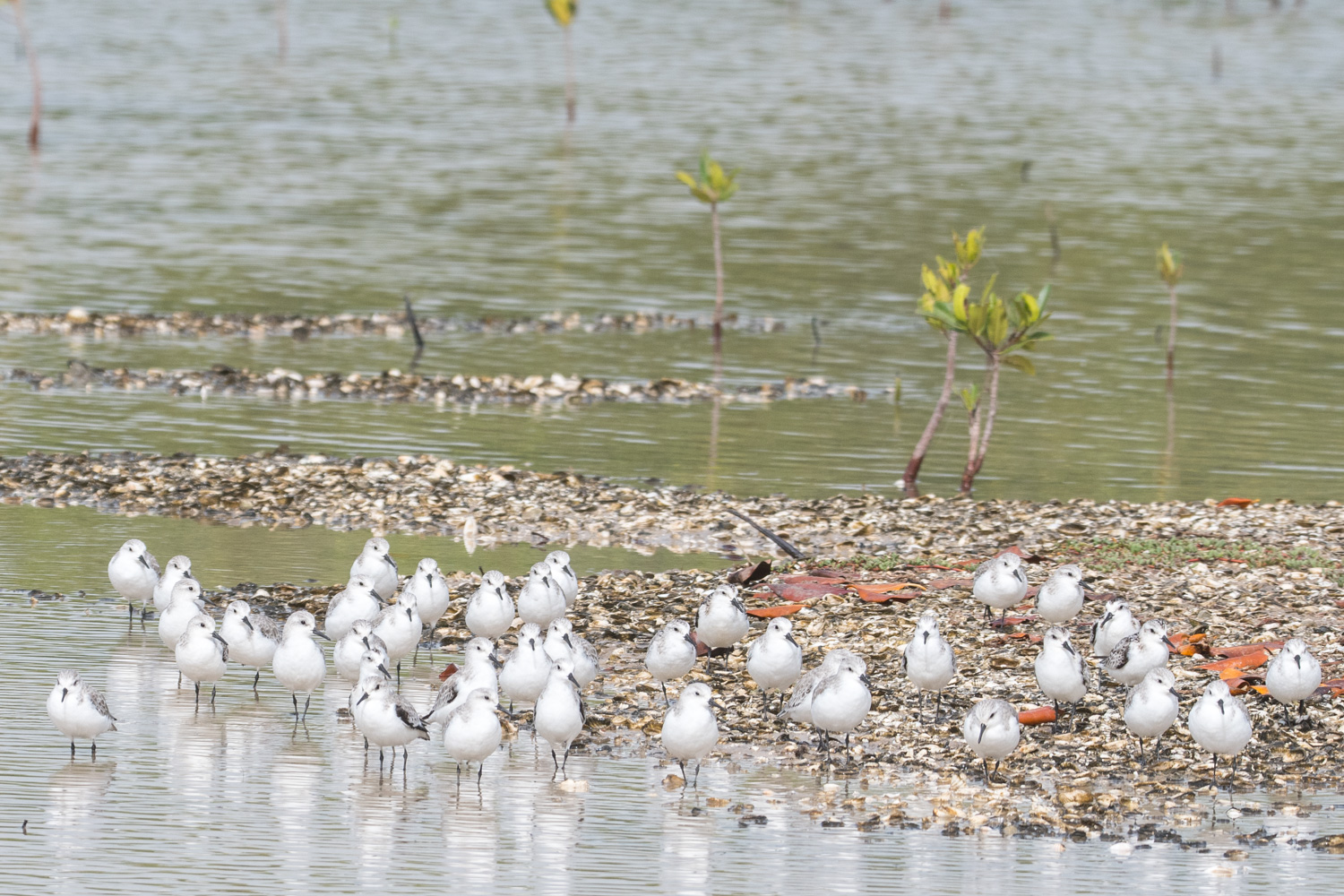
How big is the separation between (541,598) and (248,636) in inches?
102

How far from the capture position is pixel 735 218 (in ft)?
174

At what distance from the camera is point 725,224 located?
52.2m

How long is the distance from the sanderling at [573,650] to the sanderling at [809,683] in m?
1.82

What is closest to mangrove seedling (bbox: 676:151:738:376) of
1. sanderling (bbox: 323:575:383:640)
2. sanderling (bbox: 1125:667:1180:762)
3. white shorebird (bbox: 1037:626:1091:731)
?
sanderling (bbox: 323:575:383:640)

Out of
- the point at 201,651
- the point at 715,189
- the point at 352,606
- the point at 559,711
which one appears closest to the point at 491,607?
the point at 352,606

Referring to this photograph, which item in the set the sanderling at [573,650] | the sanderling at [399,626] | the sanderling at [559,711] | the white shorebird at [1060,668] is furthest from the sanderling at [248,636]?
the white shorebird at [1060,668]

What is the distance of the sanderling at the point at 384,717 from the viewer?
14.1 meters

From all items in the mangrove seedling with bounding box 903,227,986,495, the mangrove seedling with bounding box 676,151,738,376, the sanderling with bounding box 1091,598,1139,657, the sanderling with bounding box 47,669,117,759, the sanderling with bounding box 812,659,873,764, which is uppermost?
the mangrove seedling with bounding box 676,151,738,376

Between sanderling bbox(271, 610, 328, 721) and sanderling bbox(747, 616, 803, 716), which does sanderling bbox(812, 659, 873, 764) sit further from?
sanderling bbox(271, 610, 328, 721)

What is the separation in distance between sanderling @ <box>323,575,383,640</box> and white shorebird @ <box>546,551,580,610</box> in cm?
161

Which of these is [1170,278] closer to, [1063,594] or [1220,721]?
[1063,594]

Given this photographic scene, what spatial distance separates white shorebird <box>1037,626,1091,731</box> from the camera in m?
14.7

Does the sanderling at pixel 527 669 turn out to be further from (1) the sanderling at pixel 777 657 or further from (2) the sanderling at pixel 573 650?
(1) the sanderling at pixel 777 657

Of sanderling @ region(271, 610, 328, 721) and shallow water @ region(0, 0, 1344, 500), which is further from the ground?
shallow water @ region(0, 0, 1344, 500)
